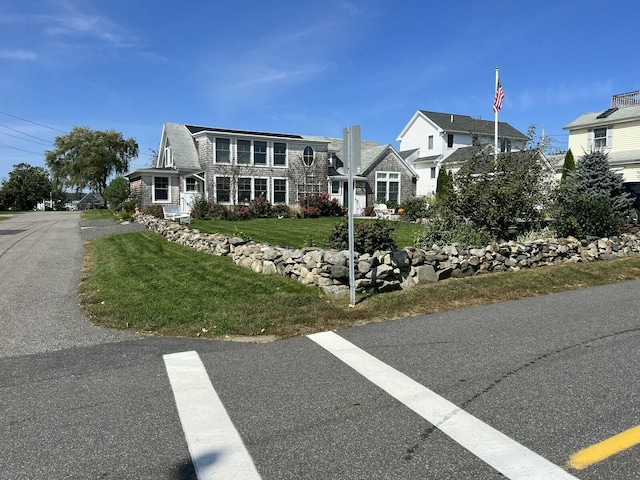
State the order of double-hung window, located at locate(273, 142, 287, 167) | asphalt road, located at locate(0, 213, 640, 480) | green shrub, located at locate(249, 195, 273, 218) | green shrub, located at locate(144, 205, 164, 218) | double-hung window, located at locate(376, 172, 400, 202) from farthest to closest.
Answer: double-hung window, located at locate(376, 172, 400, 202), double-hung window, located at locate(273, 142, 287, 167), green shrub, located at locate(249, 195, 273, 218), green shrub, located at locate(144, 205, 164, 218), asphalt road, located at locate(0, 213, 640, 480)

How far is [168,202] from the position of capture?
2872 cm

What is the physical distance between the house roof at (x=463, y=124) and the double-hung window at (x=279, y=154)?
15.4m

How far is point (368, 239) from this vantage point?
28.2 ft

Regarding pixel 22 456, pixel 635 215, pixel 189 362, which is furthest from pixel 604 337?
pixel 635 215

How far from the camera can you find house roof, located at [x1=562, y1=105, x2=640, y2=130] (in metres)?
27.2

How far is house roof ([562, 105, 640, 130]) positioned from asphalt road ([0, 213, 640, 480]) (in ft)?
86.6

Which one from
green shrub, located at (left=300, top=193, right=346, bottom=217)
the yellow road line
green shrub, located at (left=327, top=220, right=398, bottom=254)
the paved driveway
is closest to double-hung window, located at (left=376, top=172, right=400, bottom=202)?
green shrub, located at (left=300, top=193, right=346, bottom=217)

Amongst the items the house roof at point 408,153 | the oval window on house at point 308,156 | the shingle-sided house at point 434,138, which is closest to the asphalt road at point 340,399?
the oval window on house at point 308,156

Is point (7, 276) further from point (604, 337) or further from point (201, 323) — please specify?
point (604, 337)

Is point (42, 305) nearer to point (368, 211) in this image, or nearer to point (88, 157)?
→ point (368, 211)

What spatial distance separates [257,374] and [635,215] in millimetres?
15478

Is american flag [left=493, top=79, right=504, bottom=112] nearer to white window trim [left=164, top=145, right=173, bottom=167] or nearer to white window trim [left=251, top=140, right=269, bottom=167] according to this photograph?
white window trim [left=251, top=140, right=269, bottom=167]

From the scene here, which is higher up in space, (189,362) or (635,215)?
(635,215)

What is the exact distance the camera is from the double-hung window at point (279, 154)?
29906mm
